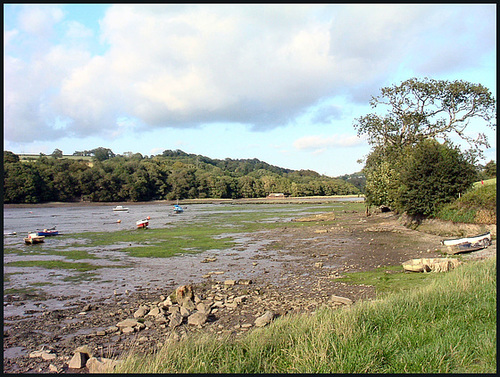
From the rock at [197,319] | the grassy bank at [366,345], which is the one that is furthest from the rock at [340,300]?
the rock at [197,319]

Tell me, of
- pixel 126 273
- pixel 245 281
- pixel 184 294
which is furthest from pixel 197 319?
pixel 126 273

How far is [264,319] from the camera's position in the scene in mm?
11203

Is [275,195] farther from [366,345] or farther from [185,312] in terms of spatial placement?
[366,345]

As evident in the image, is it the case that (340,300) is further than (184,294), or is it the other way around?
(184,294)

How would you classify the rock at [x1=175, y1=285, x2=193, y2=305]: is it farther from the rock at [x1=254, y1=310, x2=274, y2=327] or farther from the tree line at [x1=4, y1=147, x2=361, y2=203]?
the tree line at [x1=4, y1=147, x2=361, y2=203]

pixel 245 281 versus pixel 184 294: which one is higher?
pixel 184 294

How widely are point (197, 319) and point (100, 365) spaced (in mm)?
3663

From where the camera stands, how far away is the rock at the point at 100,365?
26.1 feet

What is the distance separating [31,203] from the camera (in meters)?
105

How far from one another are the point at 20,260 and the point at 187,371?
21595mm

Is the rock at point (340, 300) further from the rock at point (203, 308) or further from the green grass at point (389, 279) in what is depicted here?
the rock at point (203, 308)

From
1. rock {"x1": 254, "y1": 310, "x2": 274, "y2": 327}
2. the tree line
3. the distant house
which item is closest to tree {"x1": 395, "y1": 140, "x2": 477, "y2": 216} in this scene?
rock {"x1": 254, "y1": 310, "x2": 274, "y2": 327}

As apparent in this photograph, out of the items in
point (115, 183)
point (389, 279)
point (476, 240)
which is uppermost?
point (115, 183)

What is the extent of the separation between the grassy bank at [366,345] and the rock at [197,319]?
9.63ft
